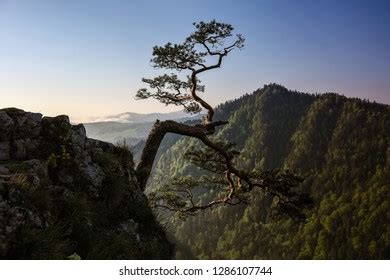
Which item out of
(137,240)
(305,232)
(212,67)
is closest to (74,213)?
(137,240)

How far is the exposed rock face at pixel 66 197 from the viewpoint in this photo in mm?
5320

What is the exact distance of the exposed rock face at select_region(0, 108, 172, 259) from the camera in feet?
17.5

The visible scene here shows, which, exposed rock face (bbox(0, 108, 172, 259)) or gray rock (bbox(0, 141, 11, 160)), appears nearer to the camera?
exposed rock face (bbox(0, 108, 172, 259))

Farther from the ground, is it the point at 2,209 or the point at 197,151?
the point at 197,151

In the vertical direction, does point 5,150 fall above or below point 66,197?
above

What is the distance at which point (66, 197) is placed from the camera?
6.25m

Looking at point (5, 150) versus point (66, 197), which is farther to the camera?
point (5, 150)

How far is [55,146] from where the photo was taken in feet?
24.2

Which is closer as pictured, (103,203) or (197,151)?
(103,203)

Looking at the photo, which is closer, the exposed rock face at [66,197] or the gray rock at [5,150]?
the exposed rock face at [66,197]
